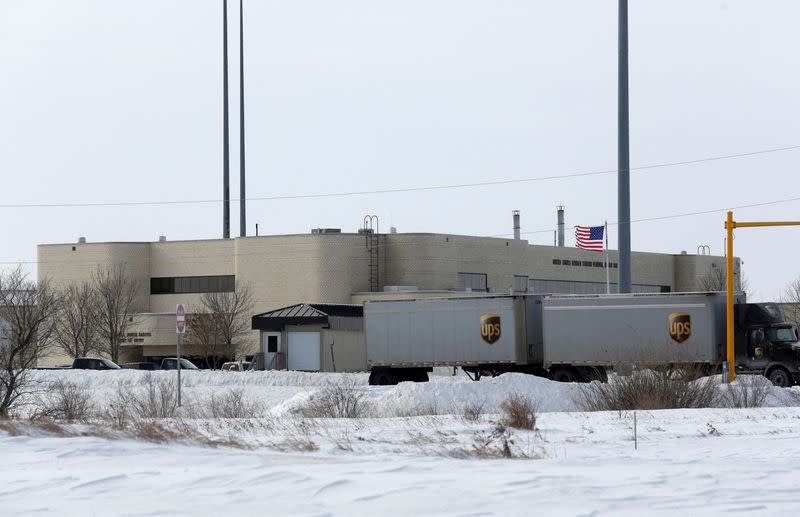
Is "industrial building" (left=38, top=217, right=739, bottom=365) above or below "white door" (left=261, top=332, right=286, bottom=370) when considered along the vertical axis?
above

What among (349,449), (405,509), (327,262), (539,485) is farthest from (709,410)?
(327,262)

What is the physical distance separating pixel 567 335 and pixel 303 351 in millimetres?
26882

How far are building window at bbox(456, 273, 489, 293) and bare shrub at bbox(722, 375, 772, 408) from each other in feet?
176

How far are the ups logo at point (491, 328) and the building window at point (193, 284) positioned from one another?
143 feet

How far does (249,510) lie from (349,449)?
4828 mm

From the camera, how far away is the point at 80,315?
260 feet

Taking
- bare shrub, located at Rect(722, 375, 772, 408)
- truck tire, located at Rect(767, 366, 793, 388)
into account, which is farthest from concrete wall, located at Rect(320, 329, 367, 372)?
bare shrub, located at Rect(722, 375, 772, 408)

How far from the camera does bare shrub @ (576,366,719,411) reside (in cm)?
2728

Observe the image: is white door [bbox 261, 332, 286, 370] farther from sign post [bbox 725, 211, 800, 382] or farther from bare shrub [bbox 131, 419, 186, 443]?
bare shrub [bbox 131, 419, 186, 443]

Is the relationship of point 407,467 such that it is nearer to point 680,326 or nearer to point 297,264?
point 680,326

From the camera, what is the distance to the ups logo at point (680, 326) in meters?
40.3

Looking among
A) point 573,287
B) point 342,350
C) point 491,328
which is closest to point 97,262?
point 342,350

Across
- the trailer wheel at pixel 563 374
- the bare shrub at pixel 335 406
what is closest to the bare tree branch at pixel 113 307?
the trailer wheel at pixel 563 374

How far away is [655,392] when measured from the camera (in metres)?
27.4
